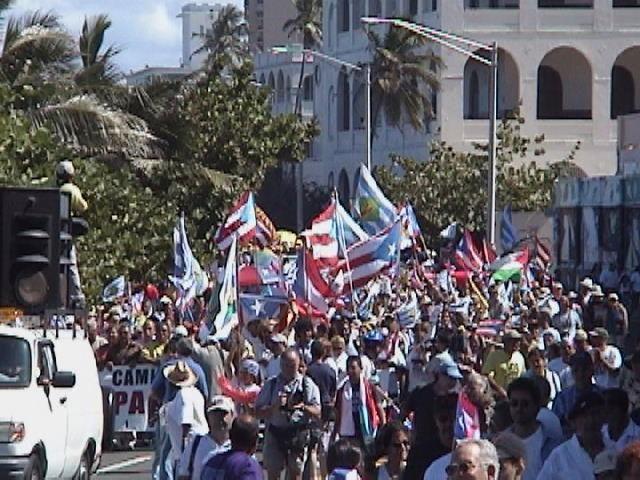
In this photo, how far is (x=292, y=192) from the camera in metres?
82.3

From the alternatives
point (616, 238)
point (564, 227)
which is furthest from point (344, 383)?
point (564, 227)

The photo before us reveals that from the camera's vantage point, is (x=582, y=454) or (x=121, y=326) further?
(x=121, y=326)

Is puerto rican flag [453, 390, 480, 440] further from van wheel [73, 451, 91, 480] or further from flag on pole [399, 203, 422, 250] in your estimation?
flag on pole [399, 203, 422, 250]

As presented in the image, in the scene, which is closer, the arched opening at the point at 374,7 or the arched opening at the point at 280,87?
the arched opening at the point at 374,7

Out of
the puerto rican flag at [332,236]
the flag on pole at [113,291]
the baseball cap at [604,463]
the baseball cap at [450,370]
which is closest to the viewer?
the baseball cap at [604,463]

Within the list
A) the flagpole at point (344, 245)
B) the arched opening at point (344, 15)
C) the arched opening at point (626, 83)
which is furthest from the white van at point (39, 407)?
the arched opening at point (344, 15)

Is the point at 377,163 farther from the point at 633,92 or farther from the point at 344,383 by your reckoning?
the point at 344,383

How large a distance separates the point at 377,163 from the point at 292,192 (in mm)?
3997

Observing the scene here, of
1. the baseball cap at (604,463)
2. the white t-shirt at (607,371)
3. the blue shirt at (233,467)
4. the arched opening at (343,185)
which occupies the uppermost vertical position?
the baseball cap at (604,463)

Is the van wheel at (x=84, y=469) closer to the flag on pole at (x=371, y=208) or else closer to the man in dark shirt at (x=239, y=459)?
the man in dark shirt at (x=239, y=459)

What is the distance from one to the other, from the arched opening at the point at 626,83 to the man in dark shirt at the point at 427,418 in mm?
62230

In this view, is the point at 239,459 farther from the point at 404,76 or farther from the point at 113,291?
the point at 404,76

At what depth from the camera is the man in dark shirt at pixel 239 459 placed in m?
11.6

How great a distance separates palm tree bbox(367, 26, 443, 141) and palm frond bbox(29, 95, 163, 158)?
33.8m
